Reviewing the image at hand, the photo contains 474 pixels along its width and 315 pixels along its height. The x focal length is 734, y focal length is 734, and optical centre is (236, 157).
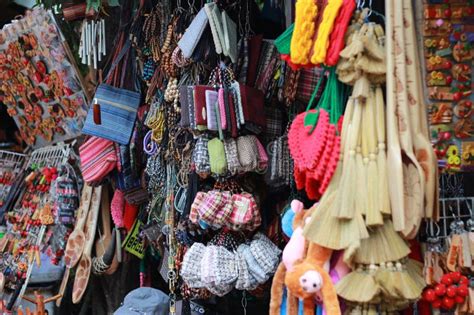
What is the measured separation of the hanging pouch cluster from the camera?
2.15m

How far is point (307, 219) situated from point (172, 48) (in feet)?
4.62

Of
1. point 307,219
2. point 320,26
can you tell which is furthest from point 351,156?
point 320,26

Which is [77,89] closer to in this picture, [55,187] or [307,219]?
[55,187]

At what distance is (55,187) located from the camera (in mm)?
4316

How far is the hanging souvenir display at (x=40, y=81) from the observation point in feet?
13.5

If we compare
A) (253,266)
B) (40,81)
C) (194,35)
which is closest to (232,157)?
(253,266)

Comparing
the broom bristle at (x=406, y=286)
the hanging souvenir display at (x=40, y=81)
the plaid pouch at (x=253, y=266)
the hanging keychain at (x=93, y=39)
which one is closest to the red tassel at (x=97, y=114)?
the hanging keychain at (x=93, y=39)

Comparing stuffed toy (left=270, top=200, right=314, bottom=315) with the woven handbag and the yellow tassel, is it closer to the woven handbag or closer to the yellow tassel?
the yellow tassel

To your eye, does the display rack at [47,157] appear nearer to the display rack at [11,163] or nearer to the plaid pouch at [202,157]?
the display rack at [11,163]

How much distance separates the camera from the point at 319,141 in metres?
2.17

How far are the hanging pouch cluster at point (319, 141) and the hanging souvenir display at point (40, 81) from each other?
218 cm

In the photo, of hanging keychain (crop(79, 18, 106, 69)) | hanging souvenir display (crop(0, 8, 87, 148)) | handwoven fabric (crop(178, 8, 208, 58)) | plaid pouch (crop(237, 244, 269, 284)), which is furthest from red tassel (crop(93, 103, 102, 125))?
plaid pouch (crop(237, 244, 269, 284))

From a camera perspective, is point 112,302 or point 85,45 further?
point 112,302

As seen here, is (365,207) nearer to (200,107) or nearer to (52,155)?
(200,107)
